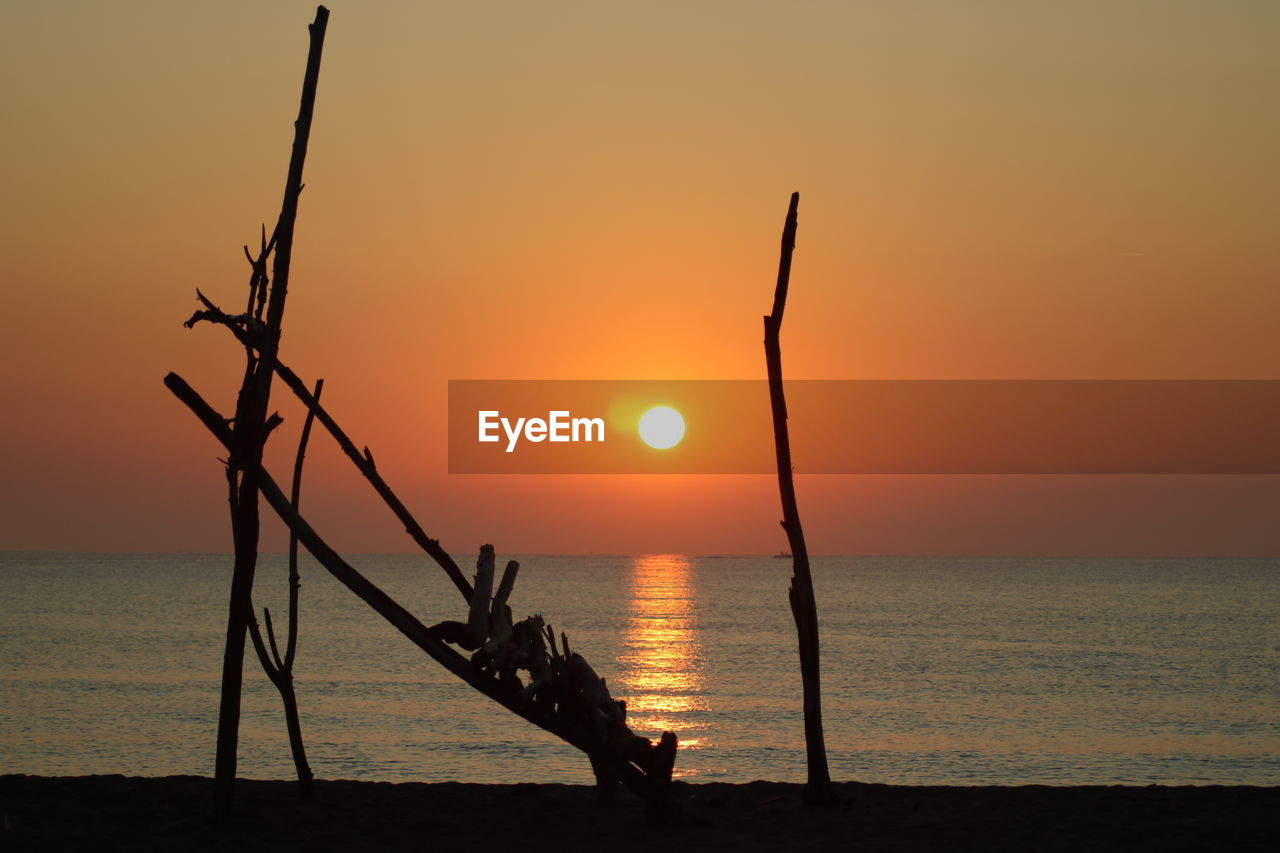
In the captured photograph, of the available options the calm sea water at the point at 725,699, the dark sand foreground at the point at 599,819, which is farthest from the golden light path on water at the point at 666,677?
the dark sand foreground at the point at 599,819

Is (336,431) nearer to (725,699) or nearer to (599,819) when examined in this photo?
(599,819)

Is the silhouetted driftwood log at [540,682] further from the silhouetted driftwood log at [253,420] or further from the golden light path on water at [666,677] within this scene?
the golden light path on water at [666,677]

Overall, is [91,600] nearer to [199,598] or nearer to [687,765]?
[199,598]

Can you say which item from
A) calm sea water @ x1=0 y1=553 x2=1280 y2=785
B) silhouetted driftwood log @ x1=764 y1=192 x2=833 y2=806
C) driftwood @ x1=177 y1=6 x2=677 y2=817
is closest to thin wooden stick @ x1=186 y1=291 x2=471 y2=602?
driftwood @ x1=177 y1=6 x2=677 y2=817

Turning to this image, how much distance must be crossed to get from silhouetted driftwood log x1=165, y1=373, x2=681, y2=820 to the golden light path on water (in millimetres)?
12524

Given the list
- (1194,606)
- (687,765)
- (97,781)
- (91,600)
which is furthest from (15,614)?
(1194,606)

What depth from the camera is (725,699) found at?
123 feet

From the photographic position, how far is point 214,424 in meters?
10.1

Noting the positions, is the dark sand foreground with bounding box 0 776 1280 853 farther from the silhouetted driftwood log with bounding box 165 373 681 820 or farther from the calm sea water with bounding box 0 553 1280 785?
the calm sea water with bounding box 0 553 1280 785

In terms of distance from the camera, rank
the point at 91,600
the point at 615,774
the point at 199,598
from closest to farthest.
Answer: the point at 615,774
the point at 91,600
the point at 199,598

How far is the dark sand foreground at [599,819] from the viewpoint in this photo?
33.2 feet

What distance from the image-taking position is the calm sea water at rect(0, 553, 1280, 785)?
80.3 ft

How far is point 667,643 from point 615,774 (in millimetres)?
55511

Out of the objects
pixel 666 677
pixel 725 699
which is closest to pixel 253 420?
pixel 725 699
